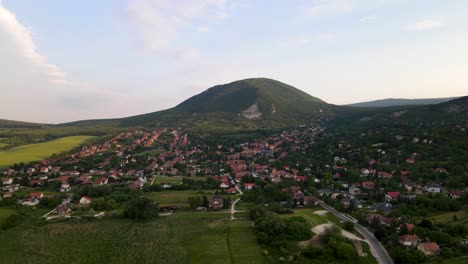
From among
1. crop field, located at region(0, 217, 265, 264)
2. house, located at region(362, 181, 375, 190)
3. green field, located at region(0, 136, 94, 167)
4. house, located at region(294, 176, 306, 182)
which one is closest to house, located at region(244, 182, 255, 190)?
house, located at region(294, 176, 306, 182)

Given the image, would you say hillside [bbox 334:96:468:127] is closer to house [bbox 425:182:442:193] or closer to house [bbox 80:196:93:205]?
house [bbox 425:182:442:193]

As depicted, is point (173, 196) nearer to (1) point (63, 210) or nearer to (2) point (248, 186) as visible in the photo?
(2) point (248, 186)

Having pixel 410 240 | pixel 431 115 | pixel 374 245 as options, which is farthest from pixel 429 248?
pixel 431 115

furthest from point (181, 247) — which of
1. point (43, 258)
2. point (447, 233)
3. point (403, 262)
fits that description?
point (447, 233)

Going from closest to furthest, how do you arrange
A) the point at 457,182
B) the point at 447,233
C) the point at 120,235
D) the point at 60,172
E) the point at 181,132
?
1. the point at 447,233
2. the point at 120,235
3. the point at 457,182
4. the point at 60,172
5. the point at 181,132

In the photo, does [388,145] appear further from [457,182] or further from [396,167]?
[457,182]

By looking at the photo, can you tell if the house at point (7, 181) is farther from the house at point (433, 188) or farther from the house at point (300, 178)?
the house at point (433, 188)
